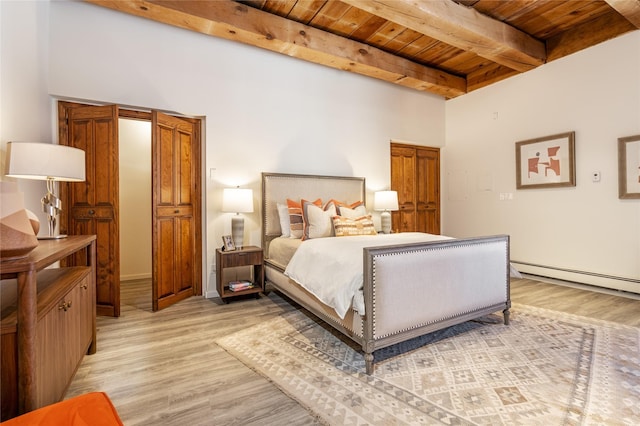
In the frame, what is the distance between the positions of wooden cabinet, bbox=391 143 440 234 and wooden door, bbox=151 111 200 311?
3.22 metres

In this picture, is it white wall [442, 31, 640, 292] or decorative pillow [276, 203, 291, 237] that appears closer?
white wall [442, 31, 640, 292]

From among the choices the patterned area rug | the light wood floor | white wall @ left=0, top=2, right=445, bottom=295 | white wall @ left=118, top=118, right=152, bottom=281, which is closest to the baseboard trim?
the light wood floor

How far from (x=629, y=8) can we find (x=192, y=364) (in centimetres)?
515

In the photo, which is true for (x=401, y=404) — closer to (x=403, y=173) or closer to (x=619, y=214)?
(x=619, y=214)

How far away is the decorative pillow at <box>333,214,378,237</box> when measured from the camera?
11.1ft

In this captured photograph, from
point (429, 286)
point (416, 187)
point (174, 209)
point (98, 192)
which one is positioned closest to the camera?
point (429, 286)

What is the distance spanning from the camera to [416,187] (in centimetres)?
560

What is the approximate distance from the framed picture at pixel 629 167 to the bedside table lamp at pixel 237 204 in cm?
435

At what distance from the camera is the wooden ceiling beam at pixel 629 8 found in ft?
9.68

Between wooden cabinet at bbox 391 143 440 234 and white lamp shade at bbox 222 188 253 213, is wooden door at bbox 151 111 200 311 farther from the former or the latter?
wooden cabinet at bbox 391 143 440 234

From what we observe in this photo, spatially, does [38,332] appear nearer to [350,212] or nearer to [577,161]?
[350,212]

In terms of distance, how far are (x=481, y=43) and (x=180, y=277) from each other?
4541 millimetres

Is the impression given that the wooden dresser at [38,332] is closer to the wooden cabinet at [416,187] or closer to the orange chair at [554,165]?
the wooden cabinet at [416,187]

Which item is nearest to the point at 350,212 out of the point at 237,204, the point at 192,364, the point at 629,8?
the point at 237,204
